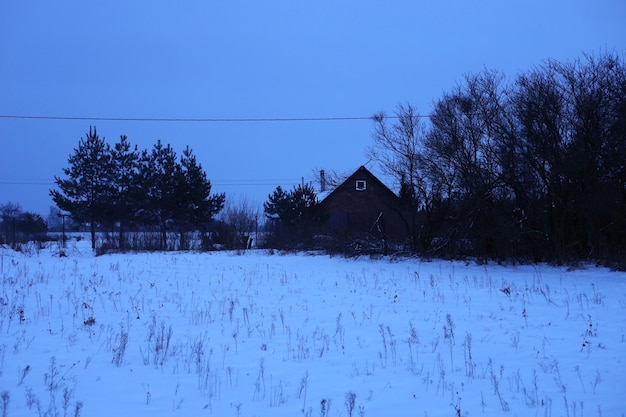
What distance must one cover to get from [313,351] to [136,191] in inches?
1303

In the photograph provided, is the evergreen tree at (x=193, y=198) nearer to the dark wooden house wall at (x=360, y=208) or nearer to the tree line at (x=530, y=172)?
the dark wooden house wall at (x=360, y=208)

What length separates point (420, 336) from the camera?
6949mm

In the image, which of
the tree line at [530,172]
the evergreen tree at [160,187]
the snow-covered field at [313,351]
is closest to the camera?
the snow-covered field at [313,351]

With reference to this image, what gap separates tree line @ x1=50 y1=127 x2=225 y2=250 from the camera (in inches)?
1433

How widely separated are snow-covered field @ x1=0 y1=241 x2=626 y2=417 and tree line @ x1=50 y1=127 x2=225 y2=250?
24.8 metres

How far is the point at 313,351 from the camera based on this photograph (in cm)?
624

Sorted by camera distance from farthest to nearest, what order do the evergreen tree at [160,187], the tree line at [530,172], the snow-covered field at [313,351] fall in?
the evergreen tree at [160,187] < the tree line at [530,172] < the snow-covered field at [313,351]

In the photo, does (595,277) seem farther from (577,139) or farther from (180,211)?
(180,211)

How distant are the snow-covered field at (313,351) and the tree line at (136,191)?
24841mm

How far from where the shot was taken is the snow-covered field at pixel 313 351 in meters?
4.52

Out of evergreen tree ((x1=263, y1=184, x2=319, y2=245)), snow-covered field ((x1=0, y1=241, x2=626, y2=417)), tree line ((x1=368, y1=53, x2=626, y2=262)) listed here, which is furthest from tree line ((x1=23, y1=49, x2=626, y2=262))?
evergreen tree ((x1=263, y1=184, x2=319, y2=245))

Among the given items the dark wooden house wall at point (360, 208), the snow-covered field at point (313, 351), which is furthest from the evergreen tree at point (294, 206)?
the snow-covered field at point (313, 351)

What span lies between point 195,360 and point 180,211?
105 feet

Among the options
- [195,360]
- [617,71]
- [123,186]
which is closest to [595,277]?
[617,71]
